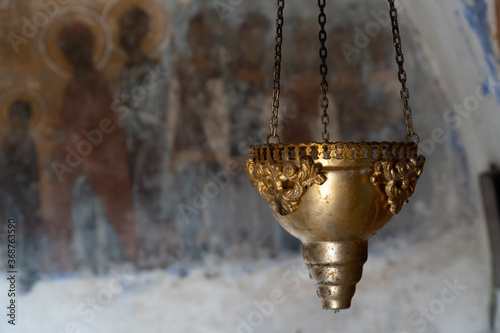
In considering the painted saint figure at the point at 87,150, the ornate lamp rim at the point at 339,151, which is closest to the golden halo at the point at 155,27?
the painted saint figure at the point at 87,150

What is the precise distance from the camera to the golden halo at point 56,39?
16.7ft

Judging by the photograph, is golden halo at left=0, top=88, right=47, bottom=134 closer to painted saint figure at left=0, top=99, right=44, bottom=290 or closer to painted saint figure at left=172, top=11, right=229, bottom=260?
painted saint figure at left=0, top=99, right=44, bottom=290

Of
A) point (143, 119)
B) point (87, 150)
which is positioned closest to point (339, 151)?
point (143, 119)

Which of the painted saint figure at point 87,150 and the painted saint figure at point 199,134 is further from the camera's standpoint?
the painted saint figure at point 199,134

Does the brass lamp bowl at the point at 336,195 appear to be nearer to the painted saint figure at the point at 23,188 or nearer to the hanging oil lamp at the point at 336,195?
the hanging oil lamp at the point at 336,195

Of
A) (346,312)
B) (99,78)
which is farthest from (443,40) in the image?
(99,78)

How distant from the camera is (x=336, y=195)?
88.2 inches

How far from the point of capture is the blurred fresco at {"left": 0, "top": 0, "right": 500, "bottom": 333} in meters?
5.09

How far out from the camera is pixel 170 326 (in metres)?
5.18

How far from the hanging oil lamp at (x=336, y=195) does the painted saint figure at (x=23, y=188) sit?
326 centimetres

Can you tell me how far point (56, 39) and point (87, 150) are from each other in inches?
37.7

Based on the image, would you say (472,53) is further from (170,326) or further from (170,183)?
(170,326)

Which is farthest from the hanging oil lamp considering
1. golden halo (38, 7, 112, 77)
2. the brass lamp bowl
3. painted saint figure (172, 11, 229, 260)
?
golden halo (38, 7, 112, 77)

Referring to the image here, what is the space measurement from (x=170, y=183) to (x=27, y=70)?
1.50m
